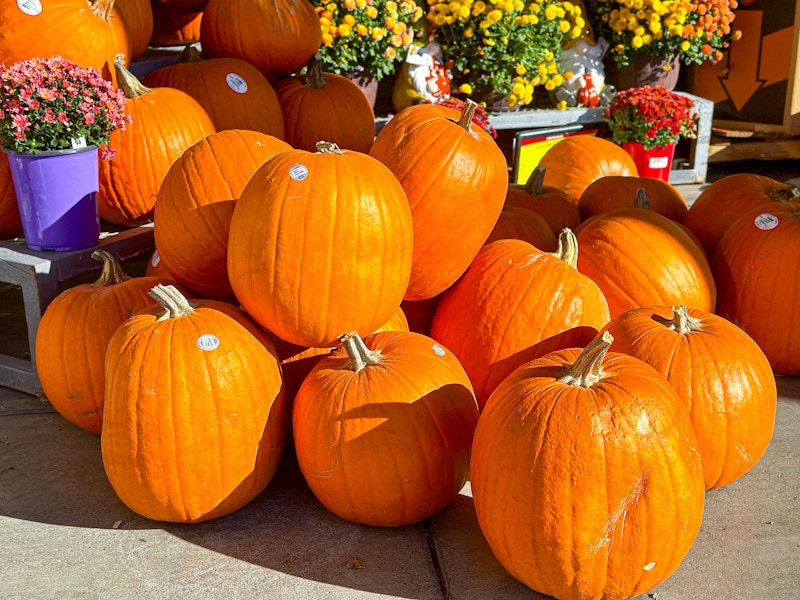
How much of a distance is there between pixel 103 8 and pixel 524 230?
6.39 feet

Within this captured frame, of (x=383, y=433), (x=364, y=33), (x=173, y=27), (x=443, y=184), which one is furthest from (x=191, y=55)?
(x=383, y=433)

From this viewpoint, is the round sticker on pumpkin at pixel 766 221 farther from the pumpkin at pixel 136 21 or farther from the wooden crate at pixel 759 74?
the wooden crate at pixel 759 74

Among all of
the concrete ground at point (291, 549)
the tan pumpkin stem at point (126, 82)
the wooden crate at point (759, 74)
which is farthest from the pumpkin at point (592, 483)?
the wooden crate at point (759, 74)

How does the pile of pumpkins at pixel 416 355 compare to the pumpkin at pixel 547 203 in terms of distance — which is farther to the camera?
the pumpkin at pixel 547 203

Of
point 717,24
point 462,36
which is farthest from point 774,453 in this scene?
point 717,24

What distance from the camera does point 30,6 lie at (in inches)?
135

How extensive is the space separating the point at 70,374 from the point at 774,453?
238 cm

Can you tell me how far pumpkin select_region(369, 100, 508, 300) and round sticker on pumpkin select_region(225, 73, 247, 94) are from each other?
Answer: 1122mm

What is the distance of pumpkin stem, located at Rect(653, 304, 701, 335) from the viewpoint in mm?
2727

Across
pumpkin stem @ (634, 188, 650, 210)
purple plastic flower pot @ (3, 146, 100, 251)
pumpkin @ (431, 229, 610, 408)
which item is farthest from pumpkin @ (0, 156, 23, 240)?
pumpkin stem @ (634, 188, 650, 210)

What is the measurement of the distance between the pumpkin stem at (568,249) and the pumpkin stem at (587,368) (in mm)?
832

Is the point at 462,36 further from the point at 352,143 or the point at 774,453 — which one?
the point at 774,453

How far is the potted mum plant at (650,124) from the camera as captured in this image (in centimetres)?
554

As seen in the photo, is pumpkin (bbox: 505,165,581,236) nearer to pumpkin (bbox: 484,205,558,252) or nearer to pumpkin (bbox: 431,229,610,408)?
pumpkin (bbox: 484,205,558,252)
